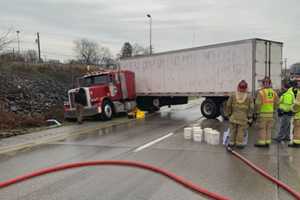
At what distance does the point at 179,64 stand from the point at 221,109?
3308 millimetres

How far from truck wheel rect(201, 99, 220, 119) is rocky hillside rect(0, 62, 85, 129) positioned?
27.6 ft

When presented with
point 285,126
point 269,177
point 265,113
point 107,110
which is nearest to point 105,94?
point 107,110

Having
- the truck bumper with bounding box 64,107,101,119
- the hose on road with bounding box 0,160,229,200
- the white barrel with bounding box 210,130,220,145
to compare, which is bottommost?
the hose on road with bounding box 0,160,229,200

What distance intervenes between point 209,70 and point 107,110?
5.94m

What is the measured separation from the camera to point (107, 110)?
15.4 meters

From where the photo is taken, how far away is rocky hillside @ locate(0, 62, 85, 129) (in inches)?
545

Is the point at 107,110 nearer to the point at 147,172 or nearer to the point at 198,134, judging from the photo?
the point at 198,134

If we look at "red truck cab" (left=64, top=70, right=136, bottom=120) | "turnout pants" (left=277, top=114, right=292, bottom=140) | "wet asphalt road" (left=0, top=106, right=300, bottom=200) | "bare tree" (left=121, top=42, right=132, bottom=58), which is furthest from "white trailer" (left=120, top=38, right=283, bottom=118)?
"bare tree" (left=121, top=42, right=132, bottom=58)

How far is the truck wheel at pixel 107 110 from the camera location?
15130 mm

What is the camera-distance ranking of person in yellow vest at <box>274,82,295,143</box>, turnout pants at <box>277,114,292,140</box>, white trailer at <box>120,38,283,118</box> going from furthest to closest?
white trailer at <box>120,38,283,118</box> < turnout pants at <box>277,114,292,140</box> < person in yellow vest at <box>274,82,295,143</box>

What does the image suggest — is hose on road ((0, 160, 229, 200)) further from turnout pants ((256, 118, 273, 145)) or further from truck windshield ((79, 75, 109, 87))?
truck windshield ((79, 75, 109, 87))

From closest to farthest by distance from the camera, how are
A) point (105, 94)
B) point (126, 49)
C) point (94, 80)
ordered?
point (105, 94), point (94, 80), point (126, 49)

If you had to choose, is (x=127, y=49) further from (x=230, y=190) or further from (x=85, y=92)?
(x=230, y=190)

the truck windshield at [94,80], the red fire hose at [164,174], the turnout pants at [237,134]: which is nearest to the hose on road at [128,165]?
the red fire hose at [164,174]
